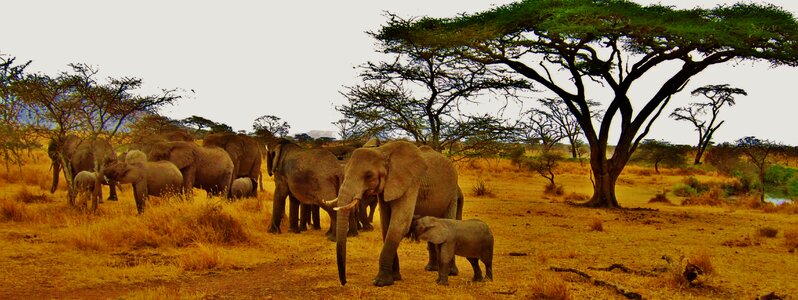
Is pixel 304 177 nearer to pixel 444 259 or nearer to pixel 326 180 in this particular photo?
pixel 326 180

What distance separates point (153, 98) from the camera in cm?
1459

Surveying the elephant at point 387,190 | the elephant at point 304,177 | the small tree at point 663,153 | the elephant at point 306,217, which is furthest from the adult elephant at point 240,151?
the small tree at point 663,153

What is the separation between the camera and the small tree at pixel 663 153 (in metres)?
46.9

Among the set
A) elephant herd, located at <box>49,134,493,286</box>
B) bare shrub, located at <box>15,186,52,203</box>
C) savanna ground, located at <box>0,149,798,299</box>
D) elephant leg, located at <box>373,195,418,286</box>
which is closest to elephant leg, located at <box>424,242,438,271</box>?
elephant herd, located at <box>49,134,493,286</box>

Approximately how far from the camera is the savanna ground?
7.18 metres

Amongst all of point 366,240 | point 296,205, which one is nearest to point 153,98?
point 296,205

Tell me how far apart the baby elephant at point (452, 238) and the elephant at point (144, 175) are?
681 cm

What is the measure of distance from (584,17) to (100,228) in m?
12.6

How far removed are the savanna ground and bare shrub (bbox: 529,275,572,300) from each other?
1cm

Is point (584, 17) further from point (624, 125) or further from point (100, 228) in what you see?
point (100, 228)

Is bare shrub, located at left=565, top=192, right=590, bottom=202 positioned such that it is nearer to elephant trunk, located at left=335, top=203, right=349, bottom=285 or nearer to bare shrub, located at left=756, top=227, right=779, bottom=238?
bare shrub, located at left=756, top=227, right=779, bottom=238

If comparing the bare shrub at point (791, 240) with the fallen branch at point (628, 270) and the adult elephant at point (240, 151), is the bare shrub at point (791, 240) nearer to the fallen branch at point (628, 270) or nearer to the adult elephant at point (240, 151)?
the fallen branch at point (628, 270)

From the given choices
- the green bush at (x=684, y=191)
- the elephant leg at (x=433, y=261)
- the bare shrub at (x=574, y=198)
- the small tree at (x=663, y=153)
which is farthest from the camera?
the small tree at (x=663, y=153)

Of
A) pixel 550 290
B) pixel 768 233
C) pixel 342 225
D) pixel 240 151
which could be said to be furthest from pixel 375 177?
pixel 240 151
